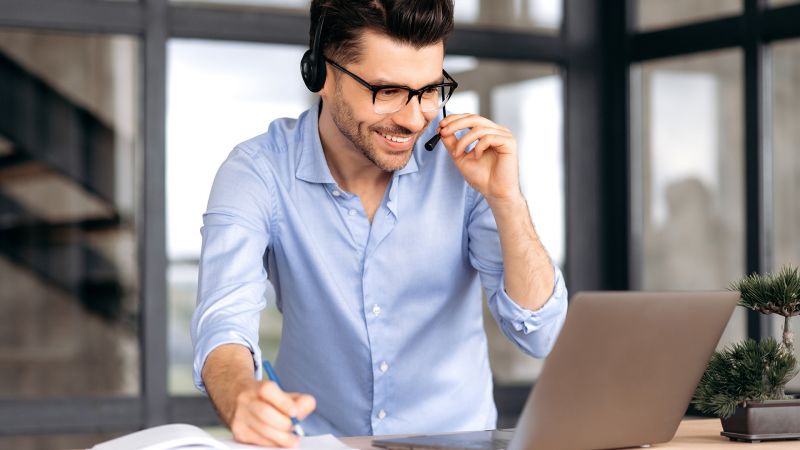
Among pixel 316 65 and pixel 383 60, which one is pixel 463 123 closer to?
pixel 383 60

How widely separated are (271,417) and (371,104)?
28.9 inches

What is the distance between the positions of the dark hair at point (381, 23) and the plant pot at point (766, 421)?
824 mm

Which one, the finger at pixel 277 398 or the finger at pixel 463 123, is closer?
the finger at pixel 277 398

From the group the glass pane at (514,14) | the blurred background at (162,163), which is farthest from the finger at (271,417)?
the glass pane at (514,14)

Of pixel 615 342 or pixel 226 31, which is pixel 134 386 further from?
pixel 615 342

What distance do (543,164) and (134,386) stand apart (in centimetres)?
171

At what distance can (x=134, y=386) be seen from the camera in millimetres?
3699

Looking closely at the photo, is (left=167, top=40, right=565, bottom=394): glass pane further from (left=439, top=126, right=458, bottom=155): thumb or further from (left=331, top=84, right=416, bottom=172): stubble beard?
(left=439, top=126, right=458, bottom=155): thumb

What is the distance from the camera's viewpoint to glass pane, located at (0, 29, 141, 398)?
364 centimetres

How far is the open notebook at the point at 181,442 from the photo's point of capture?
1.40m

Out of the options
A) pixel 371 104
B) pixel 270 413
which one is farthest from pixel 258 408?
pixel 371 104

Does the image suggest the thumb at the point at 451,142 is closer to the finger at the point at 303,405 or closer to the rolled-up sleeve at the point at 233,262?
the rolled-up sleeve at the point at 233,262

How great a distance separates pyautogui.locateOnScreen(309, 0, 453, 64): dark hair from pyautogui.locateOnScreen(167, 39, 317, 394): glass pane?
1.72m

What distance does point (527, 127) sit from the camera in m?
4.21
